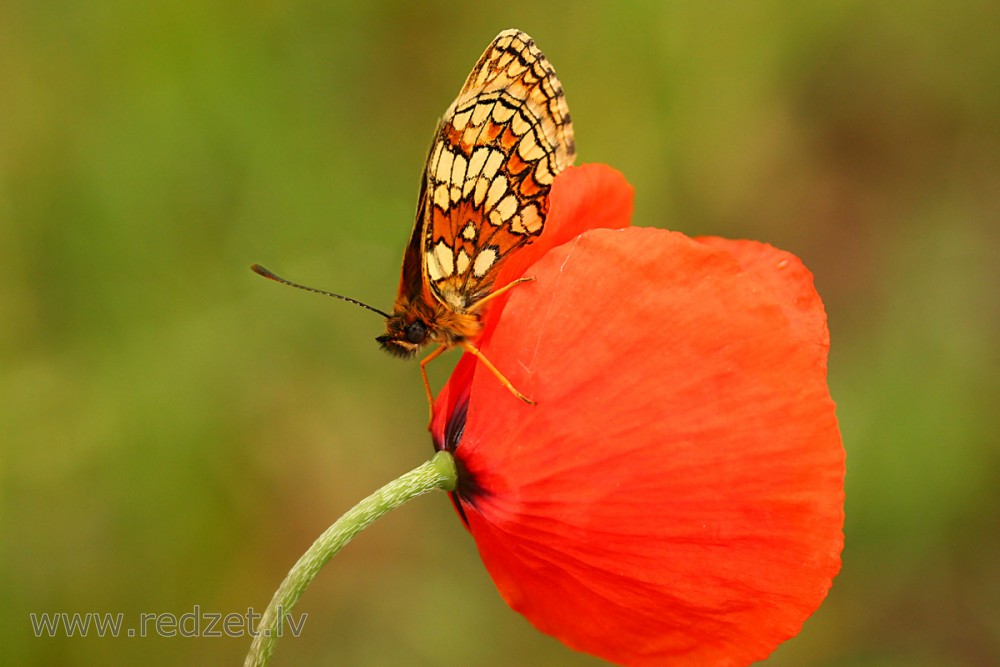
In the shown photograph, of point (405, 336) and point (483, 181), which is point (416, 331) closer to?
point (405, 336)

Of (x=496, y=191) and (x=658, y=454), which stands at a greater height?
(x=496, y=191)

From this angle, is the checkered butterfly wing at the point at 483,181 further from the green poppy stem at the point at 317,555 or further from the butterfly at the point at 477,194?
the green poppy stem at the point at 317,555

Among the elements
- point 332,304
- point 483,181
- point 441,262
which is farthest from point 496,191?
point 332,304

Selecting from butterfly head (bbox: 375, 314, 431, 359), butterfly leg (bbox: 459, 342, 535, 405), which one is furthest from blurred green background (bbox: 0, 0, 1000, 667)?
butterfly leg (bbox: 459, 342, 535, 405)

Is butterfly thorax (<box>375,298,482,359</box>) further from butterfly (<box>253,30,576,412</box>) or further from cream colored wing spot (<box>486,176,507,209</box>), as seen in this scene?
cream colored wing spot (<box>486,176,507,209</box>)

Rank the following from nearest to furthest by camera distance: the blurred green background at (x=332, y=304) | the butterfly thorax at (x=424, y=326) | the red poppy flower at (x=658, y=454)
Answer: the red poppy flower at (x=658, y=454) < the butterfly thorax at (x=424, y=326) < the blurred green background at (x=332, y=304)

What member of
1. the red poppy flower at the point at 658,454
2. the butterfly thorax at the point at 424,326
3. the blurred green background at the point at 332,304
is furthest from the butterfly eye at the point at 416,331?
the blurred green background at the point at 332,304

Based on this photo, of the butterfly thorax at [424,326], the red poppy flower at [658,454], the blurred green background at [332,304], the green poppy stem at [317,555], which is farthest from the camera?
the blurred green background at [332,304]

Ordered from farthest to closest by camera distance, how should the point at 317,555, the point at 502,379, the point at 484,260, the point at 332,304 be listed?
the point at 332,304 → the point at 484,260 → the point at 502,379 → the point at 317,555
